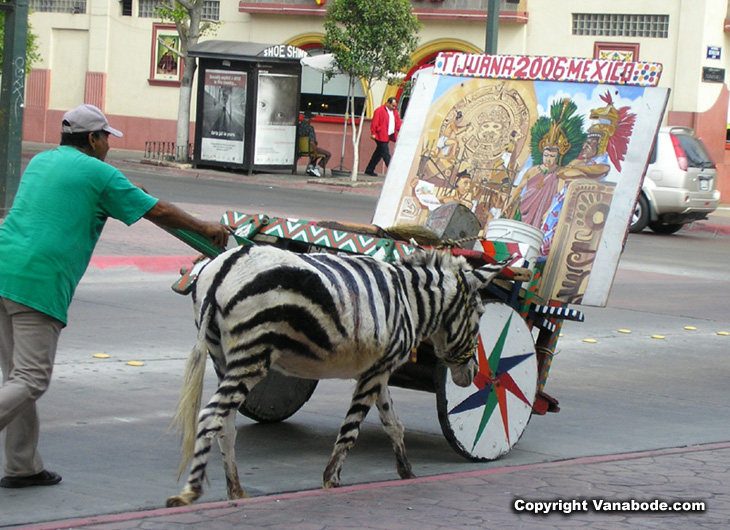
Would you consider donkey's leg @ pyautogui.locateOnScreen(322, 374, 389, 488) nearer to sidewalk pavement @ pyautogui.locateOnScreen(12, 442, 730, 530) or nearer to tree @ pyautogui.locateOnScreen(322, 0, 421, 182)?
sidewalk pavement @ pyautogui.locateOnScreen(12, 442, 730, 530)

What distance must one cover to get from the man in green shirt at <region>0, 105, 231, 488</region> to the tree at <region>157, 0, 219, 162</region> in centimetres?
2342

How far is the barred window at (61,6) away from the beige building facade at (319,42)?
0.03 meters

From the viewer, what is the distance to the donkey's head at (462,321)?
6.23m

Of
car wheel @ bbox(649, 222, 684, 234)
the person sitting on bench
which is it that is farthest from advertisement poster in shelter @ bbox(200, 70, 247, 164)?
car wheel @ bbox(649, 222, 684, 234)

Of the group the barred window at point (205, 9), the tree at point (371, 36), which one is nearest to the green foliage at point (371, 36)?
the tree at point (371, 36)

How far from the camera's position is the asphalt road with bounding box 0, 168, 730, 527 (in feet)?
20.1

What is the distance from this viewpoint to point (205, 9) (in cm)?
3553

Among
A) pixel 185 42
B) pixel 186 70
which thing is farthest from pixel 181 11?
pixel 186 70

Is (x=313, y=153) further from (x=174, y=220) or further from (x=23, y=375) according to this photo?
(x=23, y=375)

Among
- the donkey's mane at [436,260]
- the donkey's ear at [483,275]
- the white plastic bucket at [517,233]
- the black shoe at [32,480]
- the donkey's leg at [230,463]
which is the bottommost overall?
the black shoe at [32,480]

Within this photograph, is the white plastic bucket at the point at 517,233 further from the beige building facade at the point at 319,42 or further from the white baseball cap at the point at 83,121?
the beige building facade at the point at 319,42

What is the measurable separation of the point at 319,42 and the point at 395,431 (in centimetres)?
2858

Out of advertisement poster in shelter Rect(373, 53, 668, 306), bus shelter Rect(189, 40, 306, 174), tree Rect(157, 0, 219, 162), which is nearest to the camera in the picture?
advertisement poster in shelter Rect(373, 53, 668, 306)

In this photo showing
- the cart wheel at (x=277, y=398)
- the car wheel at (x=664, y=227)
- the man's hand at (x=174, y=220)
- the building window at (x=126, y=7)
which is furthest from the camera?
the building window at (x=126, y=7)
